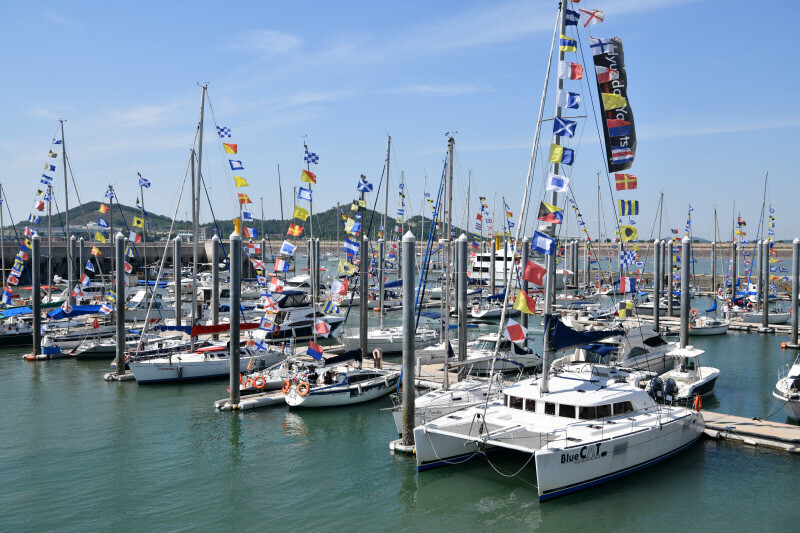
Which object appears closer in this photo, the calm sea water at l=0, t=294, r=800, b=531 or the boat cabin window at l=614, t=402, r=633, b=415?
the calm sea water at l=0, t=294, r=800, b=531

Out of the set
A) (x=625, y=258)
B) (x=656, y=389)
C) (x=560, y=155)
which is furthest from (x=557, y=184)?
(x=625, y=258)

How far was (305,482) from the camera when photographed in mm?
20547

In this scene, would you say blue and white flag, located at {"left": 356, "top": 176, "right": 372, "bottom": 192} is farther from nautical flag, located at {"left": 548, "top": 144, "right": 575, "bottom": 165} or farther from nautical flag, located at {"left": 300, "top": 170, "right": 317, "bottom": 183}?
nautical flag, located at {"left": 548, "top": 144, "right": 575, "bottom": 165}

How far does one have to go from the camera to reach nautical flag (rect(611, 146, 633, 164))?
22.4m

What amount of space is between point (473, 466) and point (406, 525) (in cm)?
407

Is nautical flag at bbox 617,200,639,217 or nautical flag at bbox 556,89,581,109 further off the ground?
nautical flag at bbox 556,89,581,109

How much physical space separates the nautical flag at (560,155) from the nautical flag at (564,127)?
0.50 metres

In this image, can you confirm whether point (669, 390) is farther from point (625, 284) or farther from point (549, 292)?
point (625, 284)

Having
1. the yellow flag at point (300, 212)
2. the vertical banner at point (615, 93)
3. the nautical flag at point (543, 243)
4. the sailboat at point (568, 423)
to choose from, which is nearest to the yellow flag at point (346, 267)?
the yellow flag at point (300, 212)

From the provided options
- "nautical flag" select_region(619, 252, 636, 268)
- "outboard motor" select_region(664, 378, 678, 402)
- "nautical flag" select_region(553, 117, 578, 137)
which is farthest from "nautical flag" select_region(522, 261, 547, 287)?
"nautical flag" select_region(619, 252, 636, 268)

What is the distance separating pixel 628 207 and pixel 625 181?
2148 mm

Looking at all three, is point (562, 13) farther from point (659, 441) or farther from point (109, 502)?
point (109, 502)

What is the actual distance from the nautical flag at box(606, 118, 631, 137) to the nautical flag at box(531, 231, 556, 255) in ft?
14.6

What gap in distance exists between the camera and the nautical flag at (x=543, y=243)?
20.8m
